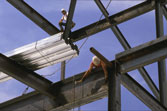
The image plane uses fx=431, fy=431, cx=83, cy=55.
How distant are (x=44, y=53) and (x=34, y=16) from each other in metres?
3.11

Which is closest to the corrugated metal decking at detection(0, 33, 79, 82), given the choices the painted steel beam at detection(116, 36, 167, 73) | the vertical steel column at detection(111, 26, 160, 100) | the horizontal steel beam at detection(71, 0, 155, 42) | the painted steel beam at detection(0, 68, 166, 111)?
the painted steel beam at detection(0, 68, 166, 111)

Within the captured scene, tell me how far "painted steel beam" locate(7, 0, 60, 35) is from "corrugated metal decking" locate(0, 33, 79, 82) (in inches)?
98.8

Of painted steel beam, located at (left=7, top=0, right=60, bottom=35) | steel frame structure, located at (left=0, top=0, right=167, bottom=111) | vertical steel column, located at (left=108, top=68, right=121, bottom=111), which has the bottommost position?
vertical steel column, located at (left=108, top=68, right=121, bottom=111)

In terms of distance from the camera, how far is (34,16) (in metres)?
17.4

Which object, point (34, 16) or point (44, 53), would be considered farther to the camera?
point (34, 16)

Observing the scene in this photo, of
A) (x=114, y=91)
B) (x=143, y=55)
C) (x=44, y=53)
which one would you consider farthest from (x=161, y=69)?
(x=44, y=53)

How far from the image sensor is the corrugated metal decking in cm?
1452

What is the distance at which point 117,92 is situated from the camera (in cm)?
1246

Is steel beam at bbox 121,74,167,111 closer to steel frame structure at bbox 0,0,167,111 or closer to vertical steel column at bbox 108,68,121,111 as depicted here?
steel frame structure at bbox 0,0,167,111

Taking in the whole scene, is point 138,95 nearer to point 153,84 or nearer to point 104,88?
point 104,88

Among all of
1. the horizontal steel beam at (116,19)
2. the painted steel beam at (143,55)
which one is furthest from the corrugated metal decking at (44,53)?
the horizontal steel beam at (116,19)

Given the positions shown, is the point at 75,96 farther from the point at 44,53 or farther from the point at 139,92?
the point at 139,92

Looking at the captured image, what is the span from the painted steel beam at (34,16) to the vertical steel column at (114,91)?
542 centimetres

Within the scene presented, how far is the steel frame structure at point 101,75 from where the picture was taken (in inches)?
488
